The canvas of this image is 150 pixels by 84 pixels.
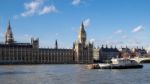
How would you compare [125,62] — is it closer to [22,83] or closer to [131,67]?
[131,67]

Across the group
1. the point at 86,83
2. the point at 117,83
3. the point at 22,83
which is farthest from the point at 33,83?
the point at 117,83

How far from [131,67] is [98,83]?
57.7m

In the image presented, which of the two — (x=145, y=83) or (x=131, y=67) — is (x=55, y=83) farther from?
(x=131, y=67)

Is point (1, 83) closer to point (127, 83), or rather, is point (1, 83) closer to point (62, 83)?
point (62, 83)

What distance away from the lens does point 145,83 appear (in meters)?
53.4

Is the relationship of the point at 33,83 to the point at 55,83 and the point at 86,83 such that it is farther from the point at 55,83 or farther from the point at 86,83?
the point at 86,83

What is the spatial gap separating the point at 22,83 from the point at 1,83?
272 centimetres

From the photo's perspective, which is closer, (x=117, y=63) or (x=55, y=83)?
(x=55, y=83)

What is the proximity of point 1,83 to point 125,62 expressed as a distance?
62118 millimetres

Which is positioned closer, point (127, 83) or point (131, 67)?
point (127, 83)

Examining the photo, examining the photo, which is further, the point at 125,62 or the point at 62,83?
the point at 125,62

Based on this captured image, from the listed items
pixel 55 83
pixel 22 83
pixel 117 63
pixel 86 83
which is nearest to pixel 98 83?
pixel 86 83

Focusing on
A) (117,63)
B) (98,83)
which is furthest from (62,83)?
(117,63)

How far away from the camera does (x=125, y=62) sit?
110 metres
